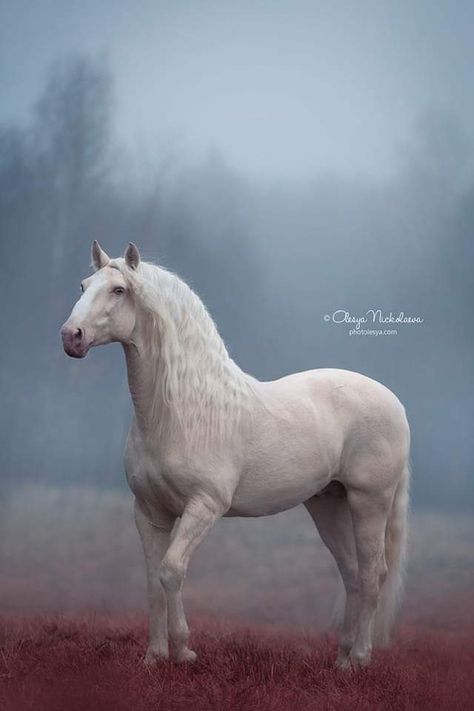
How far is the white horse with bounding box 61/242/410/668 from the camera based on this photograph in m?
2.64

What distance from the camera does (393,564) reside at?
312 centimetres

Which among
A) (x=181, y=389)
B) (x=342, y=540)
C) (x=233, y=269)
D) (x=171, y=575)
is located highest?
(x=233, y=269)

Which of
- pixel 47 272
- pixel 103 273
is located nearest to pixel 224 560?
pixel 47 272

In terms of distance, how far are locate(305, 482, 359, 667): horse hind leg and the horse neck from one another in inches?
24.9

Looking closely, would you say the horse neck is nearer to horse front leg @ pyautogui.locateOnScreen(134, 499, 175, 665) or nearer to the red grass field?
horse front leg @ pyautogui.locateOnScreen(134, 499, 175, 665)

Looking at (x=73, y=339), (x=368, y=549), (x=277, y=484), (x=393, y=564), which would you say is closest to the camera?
(x=73, y=339)

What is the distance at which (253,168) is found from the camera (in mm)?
3965

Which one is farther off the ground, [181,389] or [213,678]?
[181,389]

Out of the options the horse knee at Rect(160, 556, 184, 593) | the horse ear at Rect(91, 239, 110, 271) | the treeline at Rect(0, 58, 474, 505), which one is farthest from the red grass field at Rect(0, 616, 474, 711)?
the horse ear at Rect(91, 239, 110, 271)

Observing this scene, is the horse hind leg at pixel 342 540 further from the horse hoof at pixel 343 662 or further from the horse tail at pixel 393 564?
the horse tail at pixel 393 564

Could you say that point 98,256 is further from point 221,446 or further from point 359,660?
point 359,660

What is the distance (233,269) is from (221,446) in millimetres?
1435

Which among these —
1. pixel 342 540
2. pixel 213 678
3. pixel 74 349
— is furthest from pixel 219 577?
pixel 74 349

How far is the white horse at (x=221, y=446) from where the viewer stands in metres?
2.64
